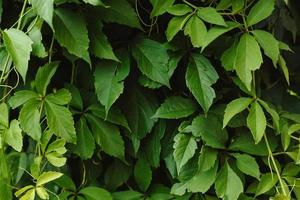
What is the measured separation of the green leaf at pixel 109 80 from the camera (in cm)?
90

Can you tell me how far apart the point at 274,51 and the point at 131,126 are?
1.11 feet

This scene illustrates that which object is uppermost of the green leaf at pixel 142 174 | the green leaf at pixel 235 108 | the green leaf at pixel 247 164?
the green leaf at pixel 235 108

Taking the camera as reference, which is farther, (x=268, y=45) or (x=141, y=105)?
(x=141, y=105)

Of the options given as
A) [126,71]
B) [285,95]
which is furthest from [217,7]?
[285,95]

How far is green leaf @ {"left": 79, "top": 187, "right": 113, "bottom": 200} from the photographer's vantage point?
94 cm

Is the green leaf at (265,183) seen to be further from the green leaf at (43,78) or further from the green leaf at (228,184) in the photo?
the green leaf at (43,78)

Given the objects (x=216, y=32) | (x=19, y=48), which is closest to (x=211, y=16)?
(x=216, y=32)

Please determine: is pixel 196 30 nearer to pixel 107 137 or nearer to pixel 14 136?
pixel 107 137

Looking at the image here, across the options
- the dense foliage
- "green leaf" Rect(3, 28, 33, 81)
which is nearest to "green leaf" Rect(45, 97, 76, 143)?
the dense foliage

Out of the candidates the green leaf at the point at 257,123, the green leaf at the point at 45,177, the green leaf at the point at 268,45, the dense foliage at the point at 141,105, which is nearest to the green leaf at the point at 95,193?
the dense foliage at the point at 141,105

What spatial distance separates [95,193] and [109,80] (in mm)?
242

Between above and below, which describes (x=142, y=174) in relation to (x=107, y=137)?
below

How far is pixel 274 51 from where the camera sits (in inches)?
33.9

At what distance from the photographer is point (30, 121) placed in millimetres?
874
